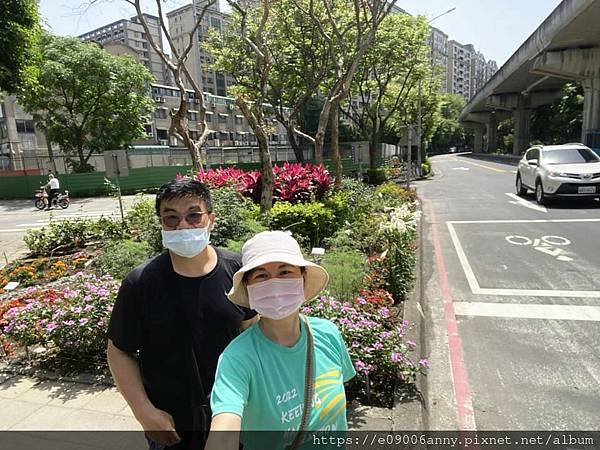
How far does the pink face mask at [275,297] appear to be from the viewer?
1.51 m

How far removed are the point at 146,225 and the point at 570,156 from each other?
38.2 feet

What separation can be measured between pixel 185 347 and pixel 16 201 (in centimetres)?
2778

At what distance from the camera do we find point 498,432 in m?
2.83

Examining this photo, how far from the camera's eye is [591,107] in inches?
1136

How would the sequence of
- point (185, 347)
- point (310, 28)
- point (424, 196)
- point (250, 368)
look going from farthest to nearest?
1. point (310, 28)
2. point (424, 196)
3. point (185, 347)
4. point (250, 368)

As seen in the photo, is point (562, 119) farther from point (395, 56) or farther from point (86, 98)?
point (86, 98)

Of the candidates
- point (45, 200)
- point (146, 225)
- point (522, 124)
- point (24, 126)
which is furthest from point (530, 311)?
point (522, 124)

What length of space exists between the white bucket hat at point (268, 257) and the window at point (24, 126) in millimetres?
47570

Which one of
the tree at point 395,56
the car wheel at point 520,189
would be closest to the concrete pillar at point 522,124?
the tree at point 395,56

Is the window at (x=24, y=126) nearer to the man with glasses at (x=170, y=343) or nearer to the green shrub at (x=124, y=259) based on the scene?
the green shrub at (x=124, y=259)

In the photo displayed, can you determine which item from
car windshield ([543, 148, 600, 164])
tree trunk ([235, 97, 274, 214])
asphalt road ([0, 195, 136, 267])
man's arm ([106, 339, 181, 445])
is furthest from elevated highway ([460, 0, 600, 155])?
man's arm ([106, 339, 181, 445])

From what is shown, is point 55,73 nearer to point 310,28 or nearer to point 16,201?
point 16,201

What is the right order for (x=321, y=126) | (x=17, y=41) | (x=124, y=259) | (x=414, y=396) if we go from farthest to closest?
(x=321, y=126) < (x=17, y=41) < (x=124, y=259) < (x=414, y=396)

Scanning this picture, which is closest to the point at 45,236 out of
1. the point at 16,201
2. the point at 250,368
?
the point at 250,368
